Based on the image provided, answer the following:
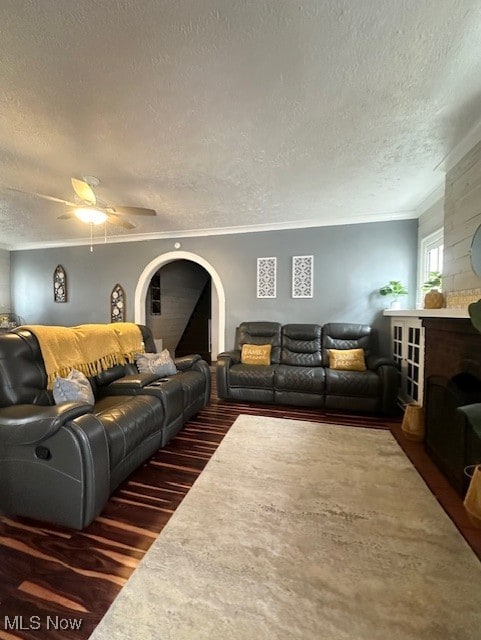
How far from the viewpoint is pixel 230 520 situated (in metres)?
1.57

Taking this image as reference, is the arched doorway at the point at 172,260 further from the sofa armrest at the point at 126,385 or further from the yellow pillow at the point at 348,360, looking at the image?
the sofa armrest at the point at 126,385

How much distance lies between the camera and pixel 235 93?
1640 millimetres

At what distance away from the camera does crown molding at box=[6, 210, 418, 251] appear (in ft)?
12.7

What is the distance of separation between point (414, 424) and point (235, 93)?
10.3ft

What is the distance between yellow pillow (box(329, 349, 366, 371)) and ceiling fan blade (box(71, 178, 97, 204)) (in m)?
3.28

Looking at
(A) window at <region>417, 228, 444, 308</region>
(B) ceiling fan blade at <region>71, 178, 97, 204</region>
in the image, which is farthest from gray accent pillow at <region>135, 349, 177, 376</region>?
(A) window at <region>417, 228, 444, 308</region>

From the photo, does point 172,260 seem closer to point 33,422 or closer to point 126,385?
point 126,385

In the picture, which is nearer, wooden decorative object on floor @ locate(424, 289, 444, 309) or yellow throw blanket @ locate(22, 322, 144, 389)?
yellow throw blanket @ locate(22, 322, 144, 389)

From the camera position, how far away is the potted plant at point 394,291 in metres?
3.69

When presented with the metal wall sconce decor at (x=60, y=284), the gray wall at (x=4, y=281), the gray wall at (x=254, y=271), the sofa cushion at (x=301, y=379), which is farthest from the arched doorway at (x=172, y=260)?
the gray wall at (x=4, y=281)

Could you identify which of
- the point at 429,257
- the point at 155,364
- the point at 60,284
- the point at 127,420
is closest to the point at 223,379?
the point at 155,364

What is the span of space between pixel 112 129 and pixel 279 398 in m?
3.21

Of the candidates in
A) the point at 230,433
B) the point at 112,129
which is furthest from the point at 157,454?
the point at 112,129

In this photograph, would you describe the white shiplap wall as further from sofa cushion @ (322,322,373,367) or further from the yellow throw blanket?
the yellow throw blanket
